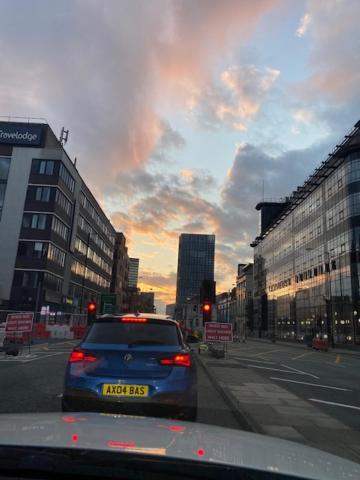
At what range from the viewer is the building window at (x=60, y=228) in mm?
55078

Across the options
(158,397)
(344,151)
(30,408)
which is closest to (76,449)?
(158,397)

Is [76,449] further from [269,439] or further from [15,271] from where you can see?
[15,271]

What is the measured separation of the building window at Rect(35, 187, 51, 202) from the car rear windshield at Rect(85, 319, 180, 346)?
5102 cm

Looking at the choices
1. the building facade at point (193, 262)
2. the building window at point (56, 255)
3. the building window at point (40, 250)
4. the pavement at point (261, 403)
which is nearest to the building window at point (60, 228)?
Result: the building window at point (56, 255)

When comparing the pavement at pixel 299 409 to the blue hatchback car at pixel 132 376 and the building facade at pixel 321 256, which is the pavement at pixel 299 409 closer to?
the blue hatchback car at pixel 132 376

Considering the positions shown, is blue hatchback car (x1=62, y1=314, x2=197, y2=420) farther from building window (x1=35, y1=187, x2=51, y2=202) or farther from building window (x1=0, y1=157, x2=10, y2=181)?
building window (x1=0, y1=157, x2=10, y2=181)

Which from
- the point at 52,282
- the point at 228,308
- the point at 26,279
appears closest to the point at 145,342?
the point at 26,279

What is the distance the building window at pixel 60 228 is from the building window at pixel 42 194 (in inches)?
107

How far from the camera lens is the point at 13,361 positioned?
17312 mm

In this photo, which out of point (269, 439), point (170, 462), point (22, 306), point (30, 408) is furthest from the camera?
point (22, 306)

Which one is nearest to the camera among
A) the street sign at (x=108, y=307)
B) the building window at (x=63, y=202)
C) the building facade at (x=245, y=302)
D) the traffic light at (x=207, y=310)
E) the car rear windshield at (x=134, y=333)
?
the car rear windshield at (x=134, y=333)

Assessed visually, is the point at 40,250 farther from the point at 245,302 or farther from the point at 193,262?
the point at 193,262

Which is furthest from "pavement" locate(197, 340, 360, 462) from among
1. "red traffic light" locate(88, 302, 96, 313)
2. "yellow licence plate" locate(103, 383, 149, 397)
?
"red traffic light" locate(88, 302, 96, 313)

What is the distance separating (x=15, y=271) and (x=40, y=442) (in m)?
53.6
